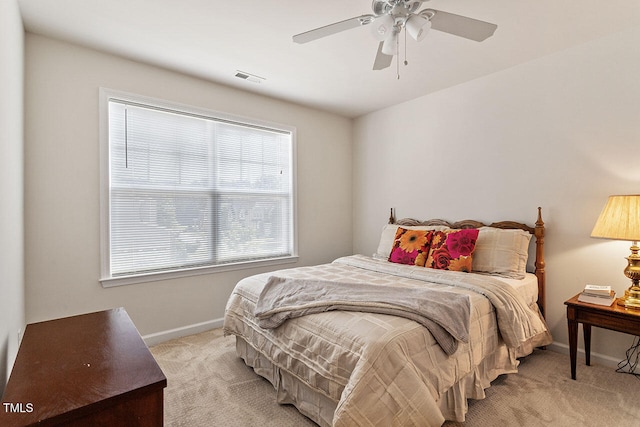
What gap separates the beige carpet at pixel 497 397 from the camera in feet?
5.89

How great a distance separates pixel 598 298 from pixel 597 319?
6.1 inches

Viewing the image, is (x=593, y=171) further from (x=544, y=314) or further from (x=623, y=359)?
(x=623, y=359)

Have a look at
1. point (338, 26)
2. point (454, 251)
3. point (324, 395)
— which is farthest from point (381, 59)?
point (324, 395)

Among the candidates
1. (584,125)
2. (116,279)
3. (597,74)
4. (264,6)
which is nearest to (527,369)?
(584,125)

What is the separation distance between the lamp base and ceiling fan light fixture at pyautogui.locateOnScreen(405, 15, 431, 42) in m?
2.19

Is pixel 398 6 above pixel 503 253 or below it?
above

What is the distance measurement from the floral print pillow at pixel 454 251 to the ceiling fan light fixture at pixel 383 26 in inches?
70.8

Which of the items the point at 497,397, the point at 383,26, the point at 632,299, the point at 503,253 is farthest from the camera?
the point at 503,253

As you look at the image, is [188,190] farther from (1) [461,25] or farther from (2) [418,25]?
(1) [461,25]

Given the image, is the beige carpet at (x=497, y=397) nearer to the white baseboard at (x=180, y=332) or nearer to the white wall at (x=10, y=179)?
the white baseboard at (x=180, y=332)

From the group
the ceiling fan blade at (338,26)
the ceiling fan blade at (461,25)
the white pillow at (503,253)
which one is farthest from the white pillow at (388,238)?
the ceiling fan blade at (338,26)

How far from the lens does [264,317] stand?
1.98 meters

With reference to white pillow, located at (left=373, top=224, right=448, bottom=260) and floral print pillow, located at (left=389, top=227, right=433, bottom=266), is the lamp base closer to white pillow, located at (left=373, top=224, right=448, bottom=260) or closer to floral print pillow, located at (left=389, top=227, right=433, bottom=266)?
floral print pillow, located at (left=389, top=227, right=433, bottom=266)

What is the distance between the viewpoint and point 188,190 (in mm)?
3094
